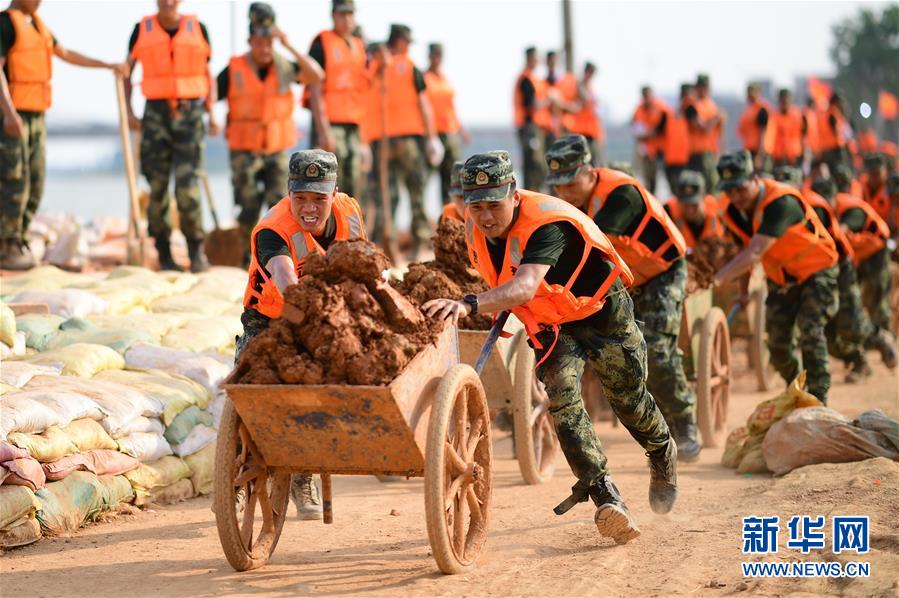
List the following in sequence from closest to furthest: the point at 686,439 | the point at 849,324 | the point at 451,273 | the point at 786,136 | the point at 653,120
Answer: the point at 451,273, the point at 686,439, the point at 849,324, the point at 653,120, the point at 786,136

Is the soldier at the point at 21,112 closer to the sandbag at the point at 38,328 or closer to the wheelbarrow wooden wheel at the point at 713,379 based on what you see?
the sandbag at the point at 38,328

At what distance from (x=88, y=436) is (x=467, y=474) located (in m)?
2.36

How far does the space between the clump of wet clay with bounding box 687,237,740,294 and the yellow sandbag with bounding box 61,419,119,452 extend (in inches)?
166

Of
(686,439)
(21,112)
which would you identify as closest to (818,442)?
(686,439)

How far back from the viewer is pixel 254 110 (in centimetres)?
1205

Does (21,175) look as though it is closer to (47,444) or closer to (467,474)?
(47,444)

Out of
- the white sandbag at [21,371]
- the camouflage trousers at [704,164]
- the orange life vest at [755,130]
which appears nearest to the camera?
the white sandbag at [21,371]

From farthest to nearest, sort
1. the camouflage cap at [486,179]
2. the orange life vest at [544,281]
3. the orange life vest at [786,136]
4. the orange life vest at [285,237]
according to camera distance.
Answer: the orange life vest at [786,136] < the orange life vest at [285,237] < the orange life vest at [544,281] < the camouflage cap at [486,179]

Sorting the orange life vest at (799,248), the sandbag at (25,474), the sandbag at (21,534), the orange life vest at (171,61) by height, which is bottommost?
the sandbag at (21,534)

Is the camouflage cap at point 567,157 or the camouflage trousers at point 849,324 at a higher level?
the camouflage cap at point 567,157

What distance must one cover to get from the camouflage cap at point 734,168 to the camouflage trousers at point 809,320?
3.56 feet

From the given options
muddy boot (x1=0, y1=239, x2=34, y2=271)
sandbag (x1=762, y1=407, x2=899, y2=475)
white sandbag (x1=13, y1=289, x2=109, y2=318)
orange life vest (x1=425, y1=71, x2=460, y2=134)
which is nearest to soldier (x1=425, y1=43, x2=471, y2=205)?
orange life vest (x1=425, y1=71, x2=460, y2=134)

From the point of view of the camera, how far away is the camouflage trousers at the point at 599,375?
6.25 metres

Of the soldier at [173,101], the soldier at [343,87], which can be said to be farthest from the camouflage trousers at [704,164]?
the soldier at [173,101]
